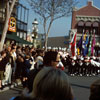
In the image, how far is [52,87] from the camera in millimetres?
2053

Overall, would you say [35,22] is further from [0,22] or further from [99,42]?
[99,42]

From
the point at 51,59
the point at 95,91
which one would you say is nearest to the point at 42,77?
the point at 95,91

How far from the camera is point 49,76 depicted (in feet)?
6.86

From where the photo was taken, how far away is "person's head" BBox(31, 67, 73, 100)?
Answer: 205 cm

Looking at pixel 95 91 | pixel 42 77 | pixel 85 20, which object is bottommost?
pixel 95 91

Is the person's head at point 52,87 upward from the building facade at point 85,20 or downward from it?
downward

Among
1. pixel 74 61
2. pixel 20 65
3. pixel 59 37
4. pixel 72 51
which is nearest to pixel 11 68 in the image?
pixel 20 65

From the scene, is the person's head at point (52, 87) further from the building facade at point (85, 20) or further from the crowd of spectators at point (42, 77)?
the building facade at point (85, 20)

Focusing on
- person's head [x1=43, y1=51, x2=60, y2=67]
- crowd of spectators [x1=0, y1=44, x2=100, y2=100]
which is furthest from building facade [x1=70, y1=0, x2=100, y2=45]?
person's head [x1=43, y1=51, x2=60, y2=67]

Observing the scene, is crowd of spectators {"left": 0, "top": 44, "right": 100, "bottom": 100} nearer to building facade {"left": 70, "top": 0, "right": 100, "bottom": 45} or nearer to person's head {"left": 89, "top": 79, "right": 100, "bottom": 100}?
person's head {"left": 89, "top": 79, "right": 100, "bottom": 100}

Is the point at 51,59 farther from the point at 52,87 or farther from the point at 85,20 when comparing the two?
the point at 85,20

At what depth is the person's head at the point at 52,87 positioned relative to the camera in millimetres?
2053

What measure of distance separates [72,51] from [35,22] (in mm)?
4790

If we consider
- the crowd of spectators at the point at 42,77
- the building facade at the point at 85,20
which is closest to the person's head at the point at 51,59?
the crowd of spectators at the point at 42,77
